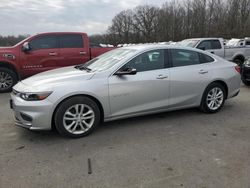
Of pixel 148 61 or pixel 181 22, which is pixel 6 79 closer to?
pixel 148 61

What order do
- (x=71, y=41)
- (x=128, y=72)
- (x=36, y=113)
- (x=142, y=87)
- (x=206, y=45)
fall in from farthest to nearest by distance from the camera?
(x=206, y=45) → (x=71, y=41) → (x=142, y=87) → (x=128, y=72) → (x=36, y=113)

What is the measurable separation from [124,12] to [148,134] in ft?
224

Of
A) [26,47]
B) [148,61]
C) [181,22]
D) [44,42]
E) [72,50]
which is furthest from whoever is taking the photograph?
[181,22]

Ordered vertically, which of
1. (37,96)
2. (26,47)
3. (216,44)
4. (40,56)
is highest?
(216,44)

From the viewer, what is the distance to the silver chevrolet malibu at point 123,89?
13.3 feet

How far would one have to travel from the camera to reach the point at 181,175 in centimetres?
311

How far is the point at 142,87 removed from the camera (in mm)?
4617

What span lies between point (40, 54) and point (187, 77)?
517 cm

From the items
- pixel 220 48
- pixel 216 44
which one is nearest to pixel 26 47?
pixel 216 44

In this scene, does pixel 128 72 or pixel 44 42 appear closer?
pixel 128 72

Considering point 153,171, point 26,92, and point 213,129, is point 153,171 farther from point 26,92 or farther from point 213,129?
point 26,92

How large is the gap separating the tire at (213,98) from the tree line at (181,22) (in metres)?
21.9

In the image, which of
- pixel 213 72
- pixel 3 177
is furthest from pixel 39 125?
pixel 213 72

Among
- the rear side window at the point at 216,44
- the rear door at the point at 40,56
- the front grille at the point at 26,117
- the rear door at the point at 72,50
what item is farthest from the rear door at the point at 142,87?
the rear side window at the point at 216,44
